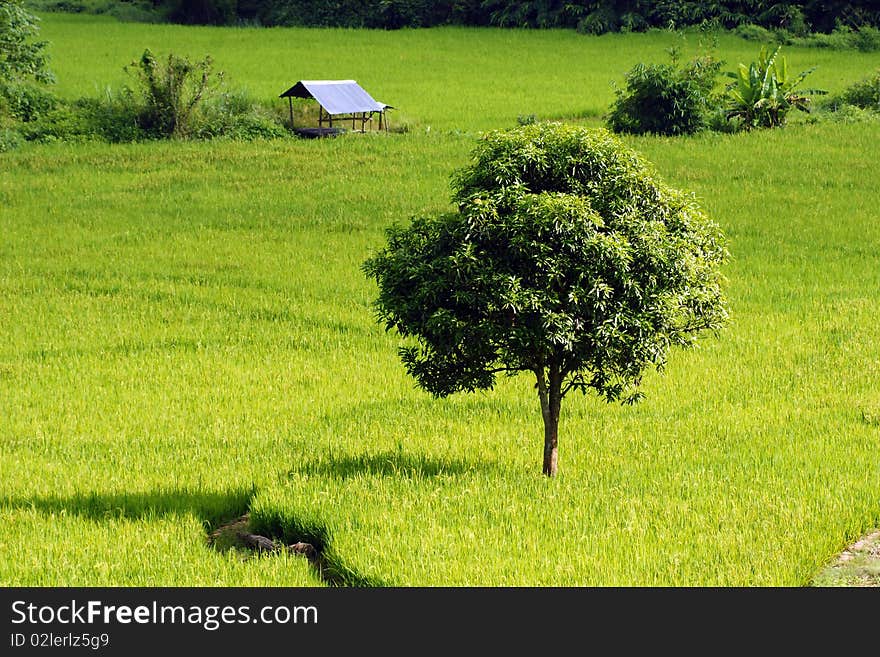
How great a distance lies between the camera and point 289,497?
28.4 ft

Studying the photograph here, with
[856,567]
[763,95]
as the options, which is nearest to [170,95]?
[763,95]

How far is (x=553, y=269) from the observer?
8344 millimetres

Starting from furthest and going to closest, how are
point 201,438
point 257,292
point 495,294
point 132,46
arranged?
point 132,46 < point 257,292 < point 201,438 < point 495,294

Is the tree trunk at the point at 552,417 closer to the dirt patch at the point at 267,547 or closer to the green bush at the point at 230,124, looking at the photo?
the dirt patch at the point at 267,547

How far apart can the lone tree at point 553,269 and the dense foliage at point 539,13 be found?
4054 cm

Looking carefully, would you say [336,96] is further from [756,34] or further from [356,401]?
[756,34]

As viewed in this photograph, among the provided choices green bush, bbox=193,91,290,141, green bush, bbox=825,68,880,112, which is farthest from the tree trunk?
green bush, bbox=825,68,880,112

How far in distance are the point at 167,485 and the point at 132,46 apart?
4033 cm

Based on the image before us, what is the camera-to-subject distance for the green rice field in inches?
303

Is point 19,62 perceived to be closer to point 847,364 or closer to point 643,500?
point 847,364

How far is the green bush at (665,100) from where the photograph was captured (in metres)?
29.8

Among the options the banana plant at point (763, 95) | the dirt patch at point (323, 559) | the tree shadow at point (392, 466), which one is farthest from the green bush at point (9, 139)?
the dirt patch at point (323, 559)

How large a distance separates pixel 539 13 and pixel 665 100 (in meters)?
25.0

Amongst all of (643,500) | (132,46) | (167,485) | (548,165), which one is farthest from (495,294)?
(132,46)
